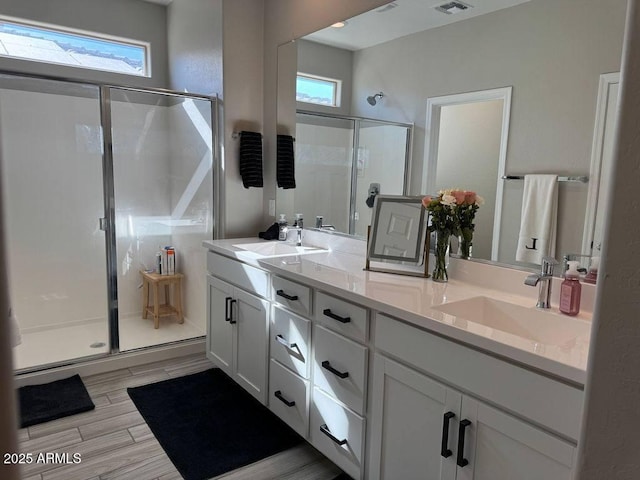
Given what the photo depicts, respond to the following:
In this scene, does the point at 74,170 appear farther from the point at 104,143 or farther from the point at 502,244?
the point at 502,244

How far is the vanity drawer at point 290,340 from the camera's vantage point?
213 cm

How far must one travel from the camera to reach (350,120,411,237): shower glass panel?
8.14 feet

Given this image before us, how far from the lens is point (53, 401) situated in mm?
2699

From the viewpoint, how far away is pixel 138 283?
13.0 ft

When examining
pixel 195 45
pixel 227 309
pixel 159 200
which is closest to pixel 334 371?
pixel 227 309

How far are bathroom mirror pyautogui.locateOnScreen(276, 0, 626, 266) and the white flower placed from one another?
0.21 m

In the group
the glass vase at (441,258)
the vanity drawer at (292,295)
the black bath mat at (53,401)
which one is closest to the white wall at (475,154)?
the glass vase at (441,258)

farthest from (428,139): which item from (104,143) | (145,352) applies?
(145,352)

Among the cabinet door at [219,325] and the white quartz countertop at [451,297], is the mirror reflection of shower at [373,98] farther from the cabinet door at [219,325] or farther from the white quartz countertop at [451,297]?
the cabinet door at [219,325]

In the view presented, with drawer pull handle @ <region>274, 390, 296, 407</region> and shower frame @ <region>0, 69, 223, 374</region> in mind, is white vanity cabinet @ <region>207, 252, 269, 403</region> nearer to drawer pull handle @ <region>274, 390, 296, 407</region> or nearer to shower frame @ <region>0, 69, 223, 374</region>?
drawer pull handle @ <region>274, 390, 296, 407</region>

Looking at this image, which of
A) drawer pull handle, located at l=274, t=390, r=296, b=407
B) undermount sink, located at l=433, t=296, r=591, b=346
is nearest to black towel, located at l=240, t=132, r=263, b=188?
drawer pull handle, located at l=274, t=390, r=296, b=407

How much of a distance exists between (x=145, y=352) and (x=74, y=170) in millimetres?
1624

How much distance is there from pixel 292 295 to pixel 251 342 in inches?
22.3

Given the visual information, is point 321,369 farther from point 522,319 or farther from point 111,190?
point 111,190
